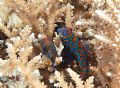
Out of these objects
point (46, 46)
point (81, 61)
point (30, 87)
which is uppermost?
point (46, 46)

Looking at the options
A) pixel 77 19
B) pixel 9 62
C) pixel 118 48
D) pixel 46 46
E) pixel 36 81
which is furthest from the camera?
pixel 77 19

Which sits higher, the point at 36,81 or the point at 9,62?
the point at 9,62

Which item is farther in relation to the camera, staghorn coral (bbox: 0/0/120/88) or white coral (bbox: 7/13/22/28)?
white coral (bbox: 7/13/22/28)

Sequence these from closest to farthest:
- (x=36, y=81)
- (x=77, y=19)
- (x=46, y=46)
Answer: (x=36, y=81)
(x=46, y=46)
(x=77, y=19)

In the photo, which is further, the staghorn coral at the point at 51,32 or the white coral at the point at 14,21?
the white coral at the point at 14,21

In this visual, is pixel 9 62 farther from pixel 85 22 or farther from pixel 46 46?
pixel 85 22

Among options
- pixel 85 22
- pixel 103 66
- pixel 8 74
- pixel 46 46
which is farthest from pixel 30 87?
pixel 85 22

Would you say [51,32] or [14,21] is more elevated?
[14,21]

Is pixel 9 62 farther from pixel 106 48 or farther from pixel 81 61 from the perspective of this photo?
Result: pixel 106 48

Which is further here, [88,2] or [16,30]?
[88,2]

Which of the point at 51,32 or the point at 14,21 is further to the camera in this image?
the point at 14,21
